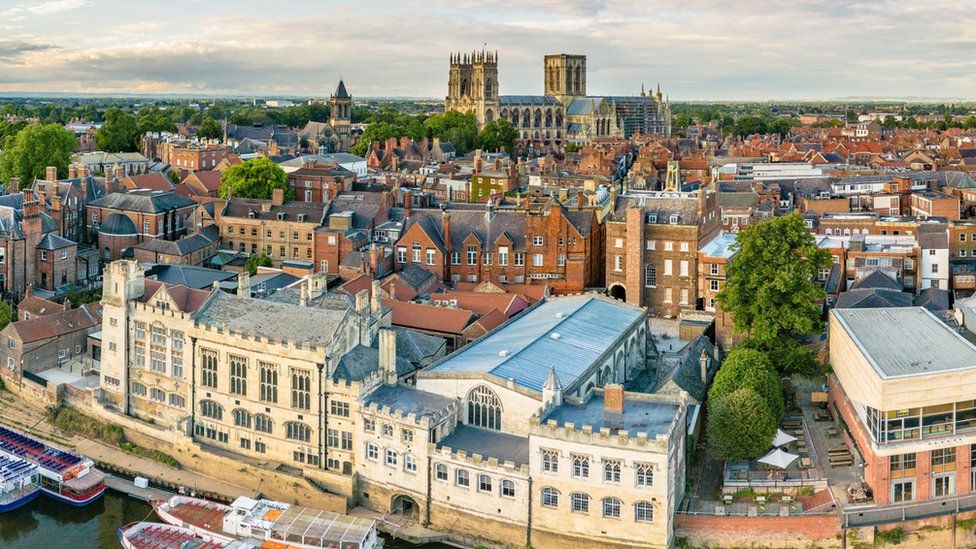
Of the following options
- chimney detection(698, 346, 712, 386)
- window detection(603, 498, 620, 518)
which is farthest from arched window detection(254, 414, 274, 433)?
chimney detection(698, 346, 712, 386)

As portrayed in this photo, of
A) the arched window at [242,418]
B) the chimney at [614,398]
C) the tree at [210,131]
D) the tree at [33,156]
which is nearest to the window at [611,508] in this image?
the chimney at [614,398]

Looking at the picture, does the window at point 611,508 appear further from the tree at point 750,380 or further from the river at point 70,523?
the tree at point 750,380

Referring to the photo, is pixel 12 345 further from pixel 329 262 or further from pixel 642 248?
pixel 642 248

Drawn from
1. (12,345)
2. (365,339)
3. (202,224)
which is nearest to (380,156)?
(202,224)

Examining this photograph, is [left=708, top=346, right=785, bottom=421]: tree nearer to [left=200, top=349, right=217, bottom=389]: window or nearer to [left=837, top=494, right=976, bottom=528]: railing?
[left=837, top=494, right=976, bottom=528]: railing

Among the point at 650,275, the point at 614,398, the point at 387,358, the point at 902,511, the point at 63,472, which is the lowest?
the point at 63,472

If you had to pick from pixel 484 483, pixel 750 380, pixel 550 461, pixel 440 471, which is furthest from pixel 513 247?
pixel 550 461

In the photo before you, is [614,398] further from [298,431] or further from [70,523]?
[70,523]
